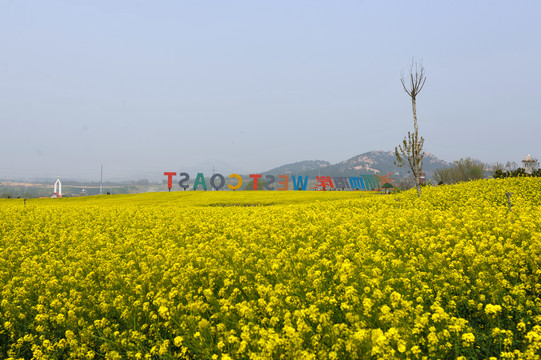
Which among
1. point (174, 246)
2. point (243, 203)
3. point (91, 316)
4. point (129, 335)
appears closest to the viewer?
point (129, 335)

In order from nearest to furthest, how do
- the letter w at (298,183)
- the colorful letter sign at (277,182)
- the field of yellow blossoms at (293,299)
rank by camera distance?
the field of yellow blossoms at (293,299), the colorful letter sign at (277,182), the letter w at (298,183)

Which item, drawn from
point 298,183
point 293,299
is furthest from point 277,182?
point 293,299

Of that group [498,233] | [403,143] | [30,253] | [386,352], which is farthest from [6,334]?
[403,143]

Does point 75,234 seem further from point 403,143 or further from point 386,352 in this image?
point 403,143

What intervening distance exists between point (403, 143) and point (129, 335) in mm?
18663

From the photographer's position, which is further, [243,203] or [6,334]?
[243,203]

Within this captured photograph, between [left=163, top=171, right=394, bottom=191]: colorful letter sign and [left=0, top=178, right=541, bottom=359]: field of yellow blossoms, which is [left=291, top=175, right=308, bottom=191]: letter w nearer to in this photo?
[left=163, top=171, right=394, bottom=191]: colorful letter sign

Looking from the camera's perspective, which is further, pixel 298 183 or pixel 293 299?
pixel 298 183

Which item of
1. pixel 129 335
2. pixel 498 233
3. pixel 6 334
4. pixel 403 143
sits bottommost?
pixel 6 334

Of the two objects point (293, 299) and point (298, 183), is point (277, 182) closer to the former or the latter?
point (298, 183)

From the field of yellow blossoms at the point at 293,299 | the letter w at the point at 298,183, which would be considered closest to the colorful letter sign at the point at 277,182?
the letter w at the point at 298,183

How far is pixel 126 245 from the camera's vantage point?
9125mm

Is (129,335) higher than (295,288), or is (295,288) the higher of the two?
(295,288)

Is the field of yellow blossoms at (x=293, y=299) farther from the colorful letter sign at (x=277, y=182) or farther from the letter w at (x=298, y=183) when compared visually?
the letter w at (x=298, y=183)
